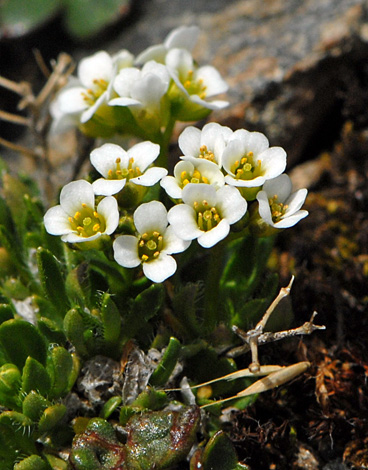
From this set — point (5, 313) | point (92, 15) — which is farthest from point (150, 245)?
point (92, 15)

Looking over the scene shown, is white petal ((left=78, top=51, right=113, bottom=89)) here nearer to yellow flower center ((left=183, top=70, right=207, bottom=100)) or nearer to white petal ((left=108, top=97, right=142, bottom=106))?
yellow flower center ((left=183, top=70, right=207, bottom=100))

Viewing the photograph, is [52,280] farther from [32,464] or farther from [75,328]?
[32,464]

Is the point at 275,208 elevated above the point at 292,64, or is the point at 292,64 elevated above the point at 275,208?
the point at 275,208

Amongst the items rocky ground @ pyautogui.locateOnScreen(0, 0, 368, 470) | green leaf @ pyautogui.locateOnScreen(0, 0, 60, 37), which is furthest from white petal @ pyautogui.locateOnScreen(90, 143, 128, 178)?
green leaf @ pyautogui.locateOnScreen(0, 0, 60, 37)

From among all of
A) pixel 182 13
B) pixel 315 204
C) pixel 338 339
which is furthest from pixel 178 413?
pixel 182 13

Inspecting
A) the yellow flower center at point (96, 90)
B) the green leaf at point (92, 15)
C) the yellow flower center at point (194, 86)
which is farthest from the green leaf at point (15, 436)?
the green leaf at point (92, 15)

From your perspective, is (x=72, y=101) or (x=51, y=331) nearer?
(x=51, y=331)
